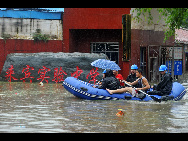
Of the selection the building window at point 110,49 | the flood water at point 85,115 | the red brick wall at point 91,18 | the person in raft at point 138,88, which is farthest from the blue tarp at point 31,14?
the person in raft at point 138,88

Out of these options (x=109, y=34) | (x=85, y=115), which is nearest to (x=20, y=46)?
(x=109, y=34)

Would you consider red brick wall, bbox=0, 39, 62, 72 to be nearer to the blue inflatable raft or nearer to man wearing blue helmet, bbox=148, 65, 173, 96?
the blue inflatable raft

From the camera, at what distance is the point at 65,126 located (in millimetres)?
9828

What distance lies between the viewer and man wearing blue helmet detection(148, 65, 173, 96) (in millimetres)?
15156

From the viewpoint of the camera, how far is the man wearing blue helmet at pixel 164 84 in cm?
1516

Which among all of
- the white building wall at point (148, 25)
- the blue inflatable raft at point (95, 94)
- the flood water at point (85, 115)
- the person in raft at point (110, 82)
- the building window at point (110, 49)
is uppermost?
the white building wall at point (148, 25)

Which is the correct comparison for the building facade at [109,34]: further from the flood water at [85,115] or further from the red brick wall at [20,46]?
the flood water at [85,115]

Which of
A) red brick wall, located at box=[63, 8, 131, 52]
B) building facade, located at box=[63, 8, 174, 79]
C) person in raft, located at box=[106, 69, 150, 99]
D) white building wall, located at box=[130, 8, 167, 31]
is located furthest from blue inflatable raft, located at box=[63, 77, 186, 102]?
red brick wall, located at box=[63, 8, 131, 52]

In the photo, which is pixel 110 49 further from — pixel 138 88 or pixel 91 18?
pixel 138 88

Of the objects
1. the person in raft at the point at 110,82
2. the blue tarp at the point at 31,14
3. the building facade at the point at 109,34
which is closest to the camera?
the person in raft at the point at 110,82

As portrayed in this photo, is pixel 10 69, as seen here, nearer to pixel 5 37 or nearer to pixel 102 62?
pixel 5 37

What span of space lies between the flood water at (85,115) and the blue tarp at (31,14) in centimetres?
1026
